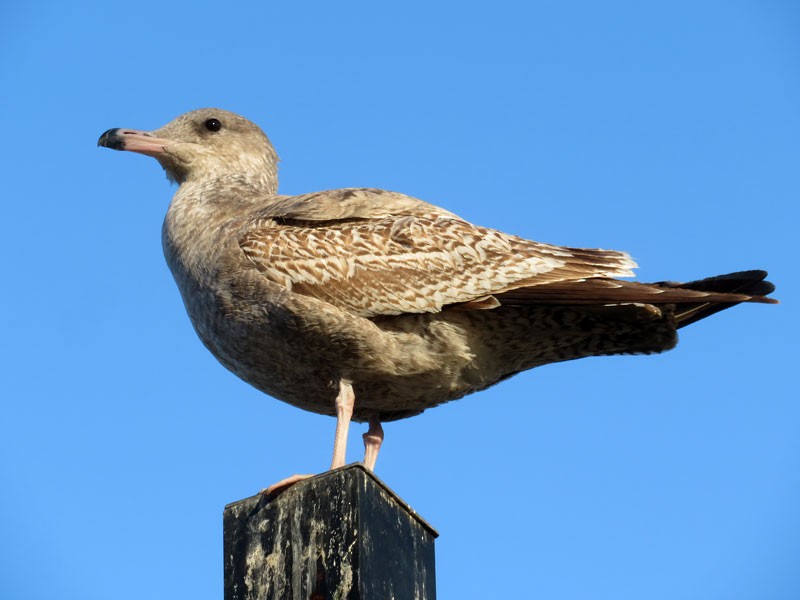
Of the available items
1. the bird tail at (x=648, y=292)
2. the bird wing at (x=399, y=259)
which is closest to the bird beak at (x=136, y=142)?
the bird wing at (x=399, y=259)

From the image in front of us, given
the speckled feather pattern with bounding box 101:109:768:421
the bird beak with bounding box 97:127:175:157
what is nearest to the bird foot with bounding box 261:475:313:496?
the speckled feather pattern with bounding box 101:109:768:421

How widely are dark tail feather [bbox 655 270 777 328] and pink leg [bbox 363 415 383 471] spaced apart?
7.80 feet

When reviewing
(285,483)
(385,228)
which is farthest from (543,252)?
(285,483)

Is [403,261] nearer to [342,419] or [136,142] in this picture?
[342,419]

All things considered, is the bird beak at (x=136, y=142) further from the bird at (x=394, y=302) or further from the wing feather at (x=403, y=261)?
the wing feather at (x=403, y=261)

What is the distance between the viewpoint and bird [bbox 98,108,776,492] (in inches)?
334

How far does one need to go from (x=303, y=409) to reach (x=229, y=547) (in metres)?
2.37

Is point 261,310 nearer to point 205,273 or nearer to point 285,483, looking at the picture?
point 205,273

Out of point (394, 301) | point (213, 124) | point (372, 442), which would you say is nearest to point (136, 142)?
point (213, 124)

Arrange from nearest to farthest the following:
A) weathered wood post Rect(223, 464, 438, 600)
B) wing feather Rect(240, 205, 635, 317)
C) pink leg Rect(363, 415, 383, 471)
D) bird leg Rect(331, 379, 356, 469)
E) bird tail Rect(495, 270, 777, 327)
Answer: weathered wood post Rect(223, 464, 438, 600) < bird leg Rect(331, 379, 356, 469) < bird tail Rect(495, 270, 777, 327) < wing feather Rect(240, 205, 635, 317) < pink leg Rect(363, 415, 383, 471)

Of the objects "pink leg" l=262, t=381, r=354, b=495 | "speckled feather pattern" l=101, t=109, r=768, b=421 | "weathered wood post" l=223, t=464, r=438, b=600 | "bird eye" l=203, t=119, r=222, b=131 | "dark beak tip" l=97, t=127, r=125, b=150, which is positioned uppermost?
"bird eye" l=203, t=119, r=222, b=131

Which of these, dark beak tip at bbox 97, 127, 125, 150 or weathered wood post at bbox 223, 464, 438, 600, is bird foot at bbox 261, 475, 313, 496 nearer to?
weathered wood post at bbox 223, 464, 438, 600

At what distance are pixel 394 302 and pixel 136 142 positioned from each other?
350 centimetres

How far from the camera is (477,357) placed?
8758 millimetres
